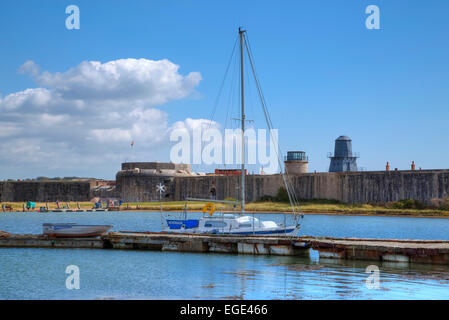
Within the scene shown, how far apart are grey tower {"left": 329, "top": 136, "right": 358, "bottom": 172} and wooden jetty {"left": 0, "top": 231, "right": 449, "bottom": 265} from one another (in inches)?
2798

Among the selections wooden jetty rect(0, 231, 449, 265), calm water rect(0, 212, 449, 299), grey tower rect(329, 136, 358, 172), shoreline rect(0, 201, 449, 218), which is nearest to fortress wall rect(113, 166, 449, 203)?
shoreline rect(0, 201, 449, 218)

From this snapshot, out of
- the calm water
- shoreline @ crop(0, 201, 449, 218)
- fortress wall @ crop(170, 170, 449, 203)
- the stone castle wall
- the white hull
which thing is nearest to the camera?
the calm water

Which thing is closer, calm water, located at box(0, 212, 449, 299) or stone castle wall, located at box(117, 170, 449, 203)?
calm water, located at box(0, 212, 449, 299)

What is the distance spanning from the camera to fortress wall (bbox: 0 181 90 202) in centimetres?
9219

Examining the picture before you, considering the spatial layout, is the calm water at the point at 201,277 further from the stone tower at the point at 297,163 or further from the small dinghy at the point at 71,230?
the stone tower at the point at 297,163

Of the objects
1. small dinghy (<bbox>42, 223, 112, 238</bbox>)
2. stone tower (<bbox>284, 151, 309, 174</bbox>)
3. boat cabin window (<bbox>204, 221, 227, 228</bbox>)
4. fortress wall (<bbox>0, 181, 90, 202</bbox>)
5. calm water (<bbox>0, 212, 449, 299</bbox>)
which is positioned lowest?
calm water (<bbox>0, 212, 449, 299</bbox>)

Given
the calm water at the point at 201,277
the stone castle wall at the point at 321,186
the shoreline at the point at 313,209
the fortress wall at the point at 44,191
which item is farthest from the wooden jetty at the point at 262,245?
the fortress wall at the point at 44,191

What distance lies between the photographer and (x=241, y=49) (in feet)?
106

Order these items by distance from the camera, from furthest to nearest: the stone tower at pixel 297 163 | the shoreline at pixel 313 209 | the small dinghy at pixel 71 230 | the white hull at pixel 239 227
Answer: the stone tower at pixel 297 163
the shoreline at pixel 313 209
the small dinghy at pixel 71 230
the white hull at pixel 239 227

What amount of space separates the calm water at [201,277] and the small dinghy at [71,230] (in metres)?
1.94

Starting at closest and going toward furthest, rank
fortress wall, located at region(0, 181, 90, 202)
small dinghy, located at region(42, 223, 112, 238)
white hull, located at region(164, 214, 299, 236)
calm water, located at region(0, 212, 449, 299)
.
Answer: calm water, located at region(0, 212, 449, 299) < white hull, located at region(164, 214, 299, 236) < small dinghy, located at region(42, 223, 112, 238) < fortress wall, located at region(0, 181, 90, 202)

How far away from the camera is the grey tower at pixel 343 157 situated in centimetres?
9806

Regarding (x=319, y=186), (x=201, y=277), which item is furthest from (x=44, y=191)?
(x=201, y=277)

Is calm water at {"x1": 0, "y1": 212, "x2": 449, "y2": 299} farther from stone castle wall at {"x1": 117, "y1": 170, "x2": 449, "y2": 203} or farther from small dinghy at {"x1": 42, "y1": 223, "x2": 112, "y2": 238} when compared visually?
stone castle wall at {"x1": 117, "y1": 170, "x2": 449, "y2": 203}
